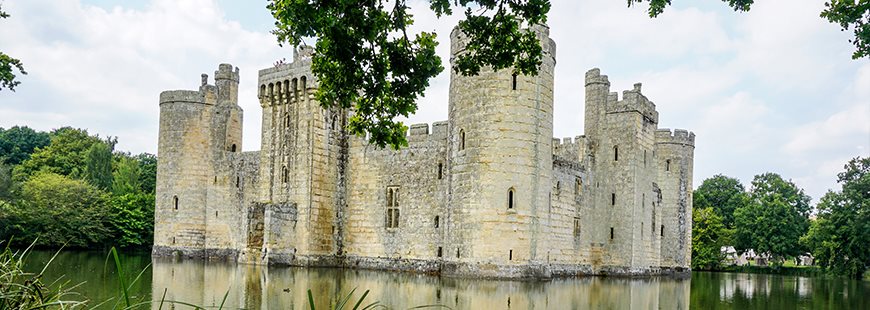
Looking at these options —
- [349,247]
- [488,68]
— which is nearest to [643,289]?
[488,68]

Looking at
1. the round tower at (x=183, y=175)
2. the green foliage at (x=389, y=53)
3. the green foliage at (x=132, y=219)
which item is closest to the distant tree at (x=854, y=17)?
the green foliage at (x=389, y=53)

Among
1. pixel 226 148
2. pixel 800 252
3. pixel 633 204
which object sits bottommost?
pixel 800 252

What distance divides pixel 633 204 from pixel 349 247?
12.8 metres

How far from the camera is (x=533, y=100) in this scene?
25.7 meters

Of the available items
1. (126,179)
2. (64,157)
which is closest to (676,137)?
(126,179)

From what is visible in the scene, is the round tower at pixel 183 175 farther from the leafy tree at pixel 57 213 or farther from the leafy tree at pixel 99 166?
the leafy tree at pixel 99 166

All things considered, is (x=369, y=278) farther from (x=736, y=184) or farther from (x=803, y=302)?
(x=736, y=184)

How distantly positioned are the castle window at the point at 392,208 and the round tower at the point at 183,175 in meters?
11.5

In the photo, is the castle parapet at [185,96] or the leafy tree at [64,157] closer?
the castle parapet at [185,96]

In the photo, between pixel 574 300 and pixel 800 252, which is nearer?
pixel 574 300

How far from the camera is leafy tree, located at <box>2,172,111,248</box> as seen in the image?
40844mm

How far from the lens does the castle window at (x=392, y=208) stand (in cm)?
3081

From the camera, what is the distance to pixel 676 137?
3888cm

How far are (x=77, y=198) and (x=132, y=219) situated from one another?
4.03m
